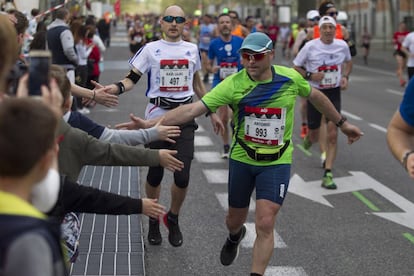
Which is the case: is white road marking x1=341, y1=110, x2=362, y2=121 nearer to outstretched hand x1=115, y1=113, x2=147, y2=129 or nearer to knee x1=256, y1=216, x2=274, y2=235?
knee x1=256, y1=216, x2=274, y2=235

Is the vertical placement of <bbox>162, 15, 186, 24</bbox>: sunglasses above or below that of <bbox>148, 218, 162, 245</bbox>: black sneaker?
above

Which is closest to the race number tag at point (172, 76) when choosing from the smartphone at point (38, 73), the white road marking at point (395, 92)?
the smartphone at point (38, 73)

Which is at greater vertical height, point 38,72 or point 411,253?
point 38,72

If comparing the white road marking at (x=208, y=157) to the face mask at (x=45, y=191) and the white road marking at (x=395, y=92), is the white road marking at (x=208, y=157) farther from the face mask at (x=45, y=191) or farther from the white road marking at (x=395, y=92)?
the white road marking at (x=395, y=92)

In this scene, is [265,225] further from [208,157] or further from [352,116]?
[352,116]

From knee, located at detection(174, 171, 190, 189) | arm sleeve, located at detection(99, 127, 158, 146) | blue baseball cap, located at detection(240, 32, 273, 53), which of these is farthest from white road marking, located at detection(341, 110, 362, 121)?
arm sleeve, located at detection(99, 127, 158, 146)

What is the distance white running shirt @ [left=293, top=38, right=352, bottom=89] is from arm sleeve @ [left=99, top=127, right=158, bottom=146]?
19.0ft

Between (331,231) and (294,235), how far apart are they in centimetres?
39

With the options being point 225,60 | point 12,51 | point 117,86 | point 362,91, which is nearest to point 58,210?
point 12,51

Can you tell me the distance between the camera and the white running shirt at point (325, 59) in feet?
33.5

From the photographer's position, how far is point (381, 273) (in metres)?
6.34

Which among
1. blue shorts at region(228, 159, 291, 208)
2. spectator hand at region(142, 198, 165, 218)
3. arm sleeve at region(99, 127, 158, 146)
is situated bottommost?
blue shorts at region(228, 159, 291, 208)

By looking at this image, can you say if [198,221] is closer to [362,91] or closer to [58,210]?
[58,210]

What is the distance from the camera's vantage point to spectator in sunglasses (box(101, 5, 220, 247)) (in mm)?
7070
